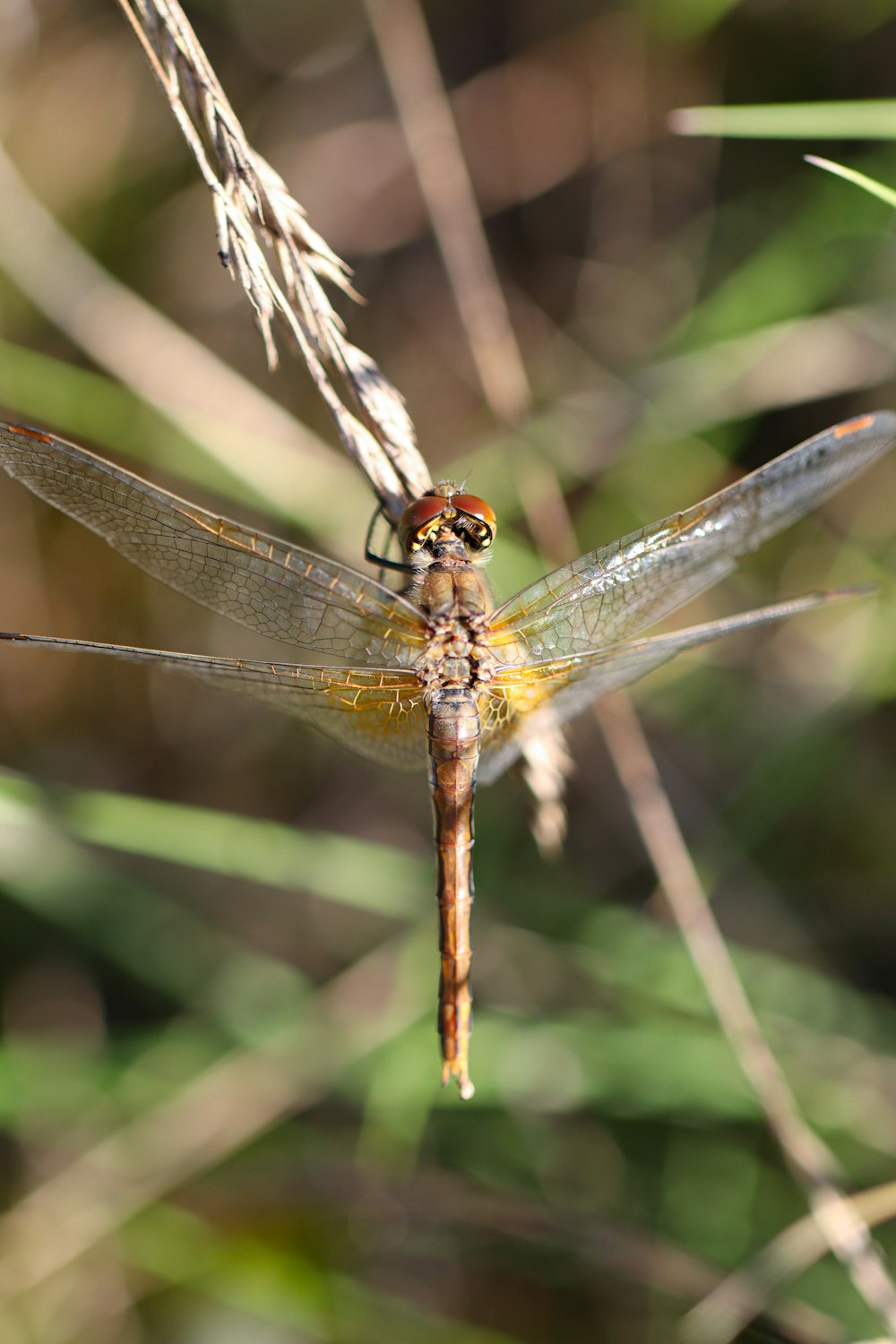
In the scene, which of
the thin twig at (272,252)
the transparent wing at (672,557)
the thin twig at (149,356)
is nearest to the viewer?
the thin twig at (272,252)

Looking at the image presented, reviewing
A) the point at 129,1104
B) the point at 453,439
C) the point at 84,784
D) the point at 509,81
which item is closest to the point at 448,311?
the point at 453,439

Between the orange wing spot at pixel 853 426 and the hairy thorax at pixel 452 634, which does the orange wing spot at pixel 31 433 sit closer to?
the hairy thorax at pixel 452 634

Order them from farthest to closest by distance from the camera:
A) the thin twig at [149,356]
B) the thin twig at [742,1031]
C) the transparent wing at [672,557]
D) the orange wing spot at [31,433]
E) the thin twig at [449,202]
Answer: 1. the thin twig at [149,356]
2. the thin twig at [449,202]
3. the thin twig at [742,1031]
4. the transparent wing at [672,557]
5. the orange wing spot at [31,433]

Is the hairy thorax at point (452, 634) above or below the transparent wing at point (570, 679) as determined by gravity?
above

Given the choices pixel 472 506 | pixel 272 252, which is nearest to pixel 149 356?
pixel 272 252

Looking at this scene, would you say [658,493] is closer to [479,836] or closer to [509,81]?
[479,836]

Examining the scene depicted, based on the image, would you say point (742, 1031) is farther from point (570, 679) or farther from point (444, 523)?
point (444, 523)

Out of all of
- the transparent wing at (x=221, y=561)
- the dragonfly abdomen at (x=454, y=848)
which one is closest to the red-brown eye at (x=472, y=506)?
the transparent wing at (x=221, y=561)
